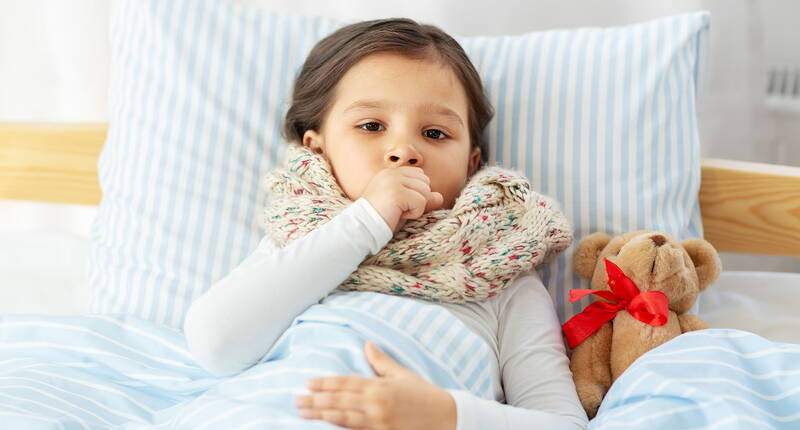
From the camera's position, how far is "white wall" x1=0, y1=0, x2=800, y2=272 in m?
1.61

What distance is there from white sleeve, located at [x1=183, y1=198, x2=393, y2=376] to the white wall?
74cm

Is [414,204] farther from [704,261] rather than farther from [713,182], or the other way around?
[713,182]

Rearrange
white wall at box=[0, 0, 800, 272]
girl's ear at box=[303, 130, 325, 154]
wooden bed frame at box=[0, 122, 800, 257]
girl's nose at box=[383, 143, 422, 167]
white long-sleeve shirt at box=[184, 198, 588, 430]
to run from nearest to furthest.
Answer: white long-sleeve shirt at box=[184, 198, 588, 430] → girl's nose at box=[383, 143, 422, 167] → girl's ear at box=[303, 130, 325, 154] → wooden bed frame at box=[0, 122, 800, 257] → white wall at box=[0, 0, 800, 272]

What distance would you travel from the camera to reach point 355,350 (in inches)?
35.7

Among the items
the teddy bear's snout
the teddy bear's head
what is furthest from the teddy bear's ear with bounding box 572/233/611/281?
the teddy bear's snout

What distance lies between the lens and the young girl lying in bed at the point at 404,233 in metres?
0.97

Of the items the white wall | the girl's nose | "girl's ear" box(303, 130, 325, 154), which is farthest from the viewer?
the white wall

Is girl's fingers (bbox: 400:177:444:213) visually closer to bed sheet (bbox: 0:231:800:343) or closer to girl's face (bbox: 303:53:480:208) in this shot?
girl's face (bbox: 303:53:480:208)

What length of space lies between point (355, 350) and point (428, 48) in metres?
0.48

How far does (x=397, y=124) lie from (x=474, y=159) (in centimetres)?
21

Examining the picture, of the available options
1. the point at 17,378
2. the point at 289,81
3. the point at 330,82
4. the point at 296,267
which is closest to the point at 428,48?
the point at 330,82

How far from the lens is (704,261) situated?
1.10 meters

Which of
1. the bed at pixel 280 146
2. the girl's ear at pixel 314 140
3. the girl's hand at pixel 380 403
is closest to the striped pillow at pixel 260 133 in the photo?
the bed at pixel 280 146

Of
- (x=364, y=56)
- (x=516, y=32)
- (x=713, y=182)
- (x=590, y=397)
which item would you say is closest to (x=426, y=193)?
(x=364, y=56)
